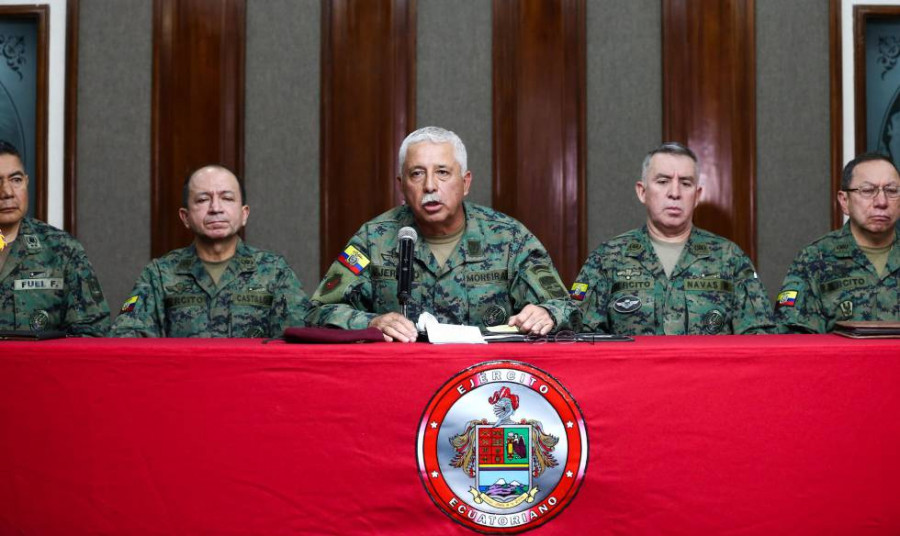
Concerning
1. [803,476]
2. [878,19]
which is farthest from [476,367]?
[878,19]

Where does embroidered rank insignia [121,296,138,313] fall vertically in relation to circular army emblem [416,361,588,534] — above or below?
above

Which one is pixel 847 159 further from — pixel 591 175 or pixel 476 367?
pixel 476 367

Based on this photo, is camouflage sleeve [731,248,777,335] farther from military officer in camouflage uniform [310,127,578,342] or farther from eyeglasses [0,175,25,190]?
eyeglasses [0,175,25,190]

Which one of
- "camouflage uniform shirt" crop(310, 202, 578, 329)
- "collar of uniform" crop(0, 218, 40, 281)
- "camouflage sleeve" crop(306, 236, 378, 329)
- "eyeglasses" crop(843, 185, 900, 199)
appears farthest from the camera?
"collar of uniform" crop(0, 218, 40, 281)

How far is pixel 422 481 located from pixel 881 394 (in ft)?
3.59

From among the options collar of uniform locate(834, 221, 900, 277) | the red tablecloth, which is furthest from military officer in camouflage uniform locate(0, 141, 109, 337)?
collar of uniform locate(834, 221, 900, 277)

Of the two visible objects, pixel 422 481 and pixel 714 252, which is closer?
pixel 422 481

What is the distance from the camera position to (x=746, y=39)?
4023mm

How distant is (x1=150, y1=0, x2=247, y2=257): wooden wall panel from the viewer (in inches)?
160

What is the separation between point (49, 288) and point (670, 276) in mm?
2538

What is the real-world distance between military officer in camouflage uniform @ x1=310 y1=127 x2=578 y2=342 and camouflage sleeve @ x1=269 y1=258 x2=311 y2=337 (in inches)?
20.4

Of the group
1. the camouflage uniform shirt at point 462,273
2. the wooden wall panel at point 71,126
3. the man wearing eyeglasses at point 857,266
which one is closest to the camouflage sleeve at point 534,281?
the camouflage uniform shirt at point 462,273

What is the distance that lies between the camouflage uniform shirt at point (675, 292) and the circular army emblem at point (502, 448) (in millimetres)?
1314

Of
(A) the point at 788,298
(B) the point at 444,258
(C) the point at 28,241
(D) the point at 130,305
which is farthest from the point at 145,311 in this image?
(A) the point at 788,298
